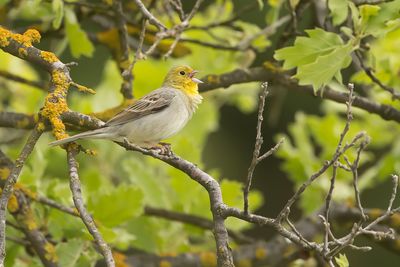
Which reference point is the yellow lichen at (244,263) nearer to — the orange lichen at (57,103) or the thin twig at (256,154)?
the orange lichen at (57,103)

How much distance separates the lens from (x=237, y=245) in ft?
21.3

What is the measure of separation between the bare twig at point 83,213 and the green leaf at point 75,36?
62.6 inches

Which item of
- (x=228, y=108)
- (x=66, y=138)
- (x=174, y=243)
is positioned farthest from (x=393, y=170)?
(x=228, y=108)

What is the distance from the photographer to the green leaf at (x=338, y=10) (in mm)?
4879

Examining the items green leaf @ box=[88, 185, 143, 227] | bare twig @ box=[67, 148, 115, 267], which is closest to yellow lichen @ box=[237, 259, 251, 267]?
green leaf @ box=[88, 185, 143, 227]

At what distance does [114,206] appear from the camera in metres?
5.43

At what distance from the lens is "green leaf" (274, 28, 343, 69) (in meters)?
4.69

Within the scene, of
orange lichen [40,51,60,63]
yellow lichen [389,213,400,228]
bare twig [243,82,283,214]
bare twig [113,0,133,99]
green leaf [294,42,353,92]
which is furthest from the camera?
yellow lichen [389,213,400,228]

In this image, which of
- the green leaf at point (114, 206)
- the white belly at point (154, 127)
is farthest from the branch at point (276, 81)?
the green leaf at point (114, 206)

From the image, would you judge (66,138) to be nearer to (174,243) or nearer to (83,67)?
(174,243)

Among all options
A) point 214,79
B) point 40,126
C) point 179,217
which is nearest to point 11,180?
point 40,126

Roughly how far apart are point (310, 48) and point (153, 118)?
1.05m

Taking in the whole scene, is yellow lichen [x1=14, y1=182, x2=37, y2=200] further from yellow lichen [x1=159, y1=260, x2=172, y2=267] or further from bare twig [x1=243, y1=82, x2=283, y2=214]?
bare twig [x1=243, y1=82, x2=283, y2=214]

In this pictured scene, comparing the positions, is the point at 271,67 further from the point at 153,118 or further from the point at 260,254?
the point at 260,254
